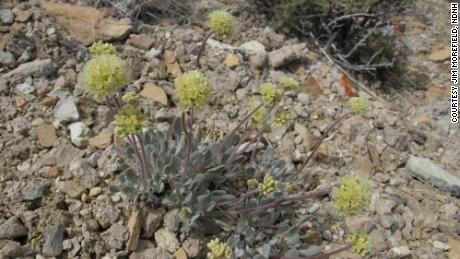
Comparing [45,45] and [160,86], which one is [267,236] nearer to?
[160,86]

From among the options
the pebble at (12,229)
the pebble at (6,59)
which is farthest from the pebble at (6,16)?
the pebble at (12,229)

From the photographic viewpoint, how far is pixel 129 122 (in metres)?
2.54

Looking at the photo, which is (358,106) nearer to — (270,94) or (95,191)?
(270,94)

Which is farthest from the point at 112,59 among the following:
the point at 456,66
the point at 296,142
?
the point at 456,66

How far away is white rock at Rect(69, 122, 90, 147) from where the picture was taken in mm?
3717

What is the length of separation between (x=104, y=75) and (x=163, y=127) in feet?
5.13

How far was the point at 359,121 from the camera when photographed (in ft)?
15.7

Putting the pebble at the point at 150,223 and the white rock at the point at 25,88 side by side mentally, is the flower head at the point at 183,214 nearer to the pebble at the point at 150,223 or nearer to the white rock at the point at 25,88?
the pebble at the point at 150,223

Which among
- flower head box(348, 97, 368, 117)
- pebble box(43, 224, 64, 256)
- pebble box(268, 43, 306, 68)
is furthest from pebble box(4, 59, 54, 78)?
flower head box(348, 97, 368, 117)

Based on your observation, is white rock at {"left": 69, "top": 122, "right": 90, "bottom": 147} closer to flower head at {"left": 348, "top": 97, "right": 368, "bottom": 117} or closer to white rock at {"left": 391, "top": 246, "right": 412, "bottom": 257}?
flower head at {"left": 348, "top": 97, "right": 368, "bottom": 117}

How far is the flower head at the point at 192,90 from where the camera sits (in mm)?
2664

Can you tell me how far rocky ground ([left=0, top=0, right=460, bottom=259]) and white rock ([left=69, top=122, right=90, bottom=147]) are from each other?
0.03 feet

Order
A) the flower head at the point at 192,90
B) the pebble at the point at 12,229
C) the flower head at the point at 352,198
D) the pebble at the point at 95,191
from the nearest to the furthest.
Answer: the flower head at the point at 192,90 → the flower head at the point at 352,198 → the pebble at the point at 12,229 → the pebble at the point at 95,191

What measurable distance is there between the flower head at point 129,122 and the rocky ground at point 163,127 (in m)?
0.95
